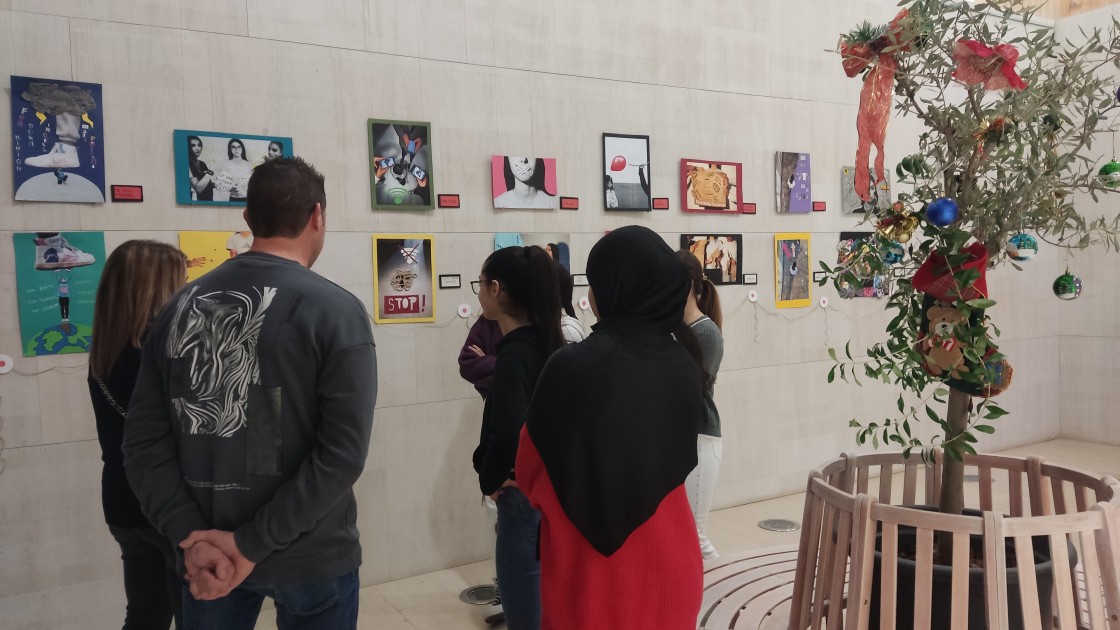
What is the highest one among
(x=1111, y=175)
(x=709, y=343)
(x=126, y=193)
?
(x=126, y=193)

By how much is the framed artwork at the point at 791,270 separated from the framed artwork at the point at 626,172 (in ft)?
3.55

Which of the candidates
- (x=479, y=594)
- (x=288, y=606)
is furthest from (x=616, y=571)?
(x=479, y=594)

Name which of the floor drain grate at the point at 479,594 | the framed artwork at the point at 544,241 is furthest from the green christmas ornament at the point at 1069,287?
the floor drain grate at the point at 479,594

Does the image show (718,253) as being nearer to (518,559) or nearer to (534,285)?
(534,285)

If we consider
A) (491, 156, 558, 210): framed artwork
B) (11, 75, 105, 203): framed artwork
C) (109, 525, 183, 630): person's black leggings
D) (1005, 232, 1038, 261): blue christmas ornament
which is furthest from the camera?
(491, 156, 558, 210): framed artwork

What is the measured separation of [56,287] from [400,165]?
1569 mm

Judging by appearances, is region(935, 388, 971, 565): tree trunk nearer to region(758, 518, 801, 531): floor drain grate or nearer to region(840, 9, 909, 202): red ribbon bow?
region(840, 9, 909, 202): red ribbon bow

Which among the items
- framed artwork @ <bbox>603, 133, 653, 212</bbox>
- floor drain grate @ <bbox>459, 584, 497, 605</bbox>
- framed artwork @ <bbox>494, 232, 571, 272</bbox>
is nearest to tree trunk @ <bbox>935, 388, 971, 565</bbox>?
floor drain grate @ <bbox>459, 584, 497, 605</bbox>

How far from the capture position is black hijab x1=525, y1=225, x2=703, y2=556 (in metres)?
1.73

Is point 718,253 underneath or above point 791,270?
above

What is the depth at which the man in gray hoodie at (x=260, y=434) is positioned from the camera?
5.48 ft

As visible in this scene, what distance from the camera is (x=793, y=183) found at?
527cm

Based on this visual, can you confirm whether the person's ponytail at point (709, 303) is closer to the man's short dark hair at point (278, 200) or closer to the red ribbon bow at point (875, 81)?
the red ribbon bow at point (875, 81)

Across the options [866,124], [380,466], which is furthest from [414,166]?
[866,124]
